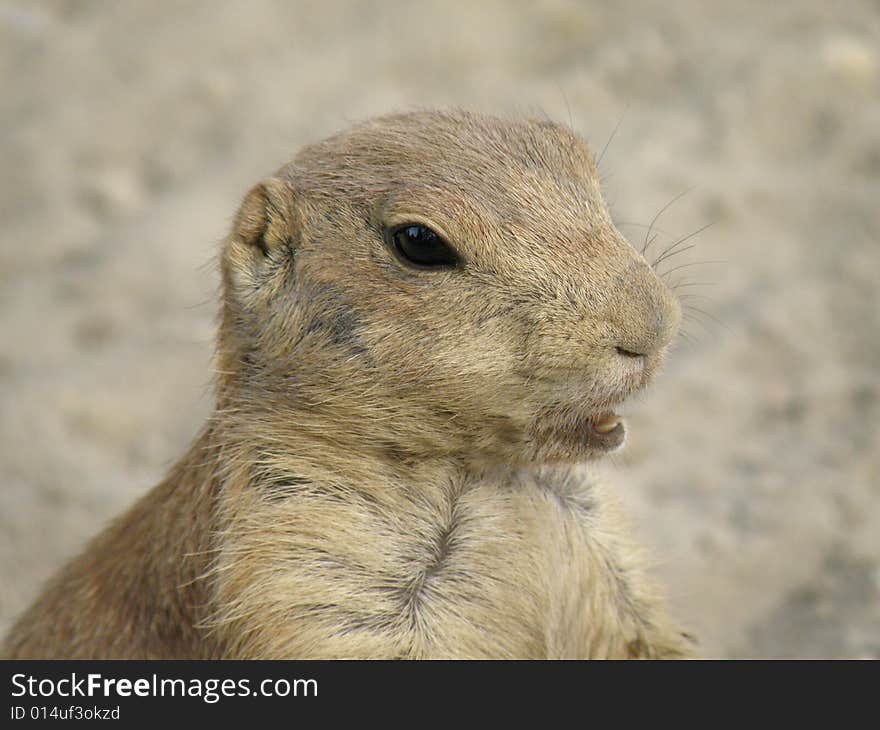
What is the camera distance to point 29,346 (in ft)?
22.2

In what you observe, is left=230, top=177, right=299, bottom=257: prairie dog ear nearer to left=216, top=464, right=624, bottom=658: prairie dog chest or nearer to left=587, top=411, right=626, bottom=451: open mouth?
left=216, top=464, right=624, bottom=658: prairie dog chest

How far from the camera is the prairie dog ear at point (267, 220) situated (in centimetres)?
372

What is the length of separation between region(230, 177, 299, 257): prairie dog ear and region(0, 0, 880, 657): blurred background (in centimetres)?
140

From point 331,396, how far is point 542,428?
1.98 feet

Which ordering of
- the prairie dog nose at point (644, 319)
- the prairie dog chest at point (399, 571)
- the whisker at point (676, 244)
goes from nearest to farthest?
the prairie dog nose at point (644, 319) < the prairie dog chest at point (399, 571) < the whisker at point (676, 244)

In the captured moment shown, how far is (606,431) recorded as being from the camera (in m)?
3.51

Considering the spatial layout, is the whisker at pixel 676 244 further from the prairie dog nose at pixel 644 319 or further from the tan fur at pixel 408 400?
the prairie dog nose at pixel 644 319

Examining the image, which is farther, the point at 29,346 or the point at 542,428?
the point at 29,346

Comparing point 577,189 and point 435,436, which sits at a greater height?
point 577,189

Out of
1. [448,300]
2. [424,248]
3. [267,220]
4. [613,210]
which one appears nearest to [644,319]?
[448,300]

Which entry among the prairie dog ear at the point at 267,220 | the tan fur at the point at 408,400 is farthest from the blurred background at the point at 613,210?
the prairie dog ear at the point at 267,220

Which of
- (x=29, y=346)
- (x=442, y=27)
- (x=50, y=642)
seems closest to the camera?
(x=50, y=642)
